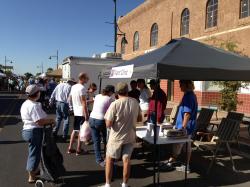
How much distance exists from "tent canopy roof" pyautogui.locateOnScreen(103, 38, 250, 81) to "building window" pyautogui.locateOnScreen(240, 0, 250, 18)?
12107 millimetres

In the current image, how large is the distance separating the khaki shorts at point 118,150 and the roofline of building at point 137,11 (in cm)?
2514

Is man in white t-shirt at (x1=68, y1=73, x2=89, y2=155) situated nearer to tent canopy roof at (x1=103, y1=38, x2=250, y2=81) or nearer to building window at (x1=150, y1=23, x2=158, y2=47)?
tent canopy roof at (x1=103, y1=38, x2=250, y2=81)

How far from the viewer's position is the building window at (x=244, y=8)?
17906 millimetres

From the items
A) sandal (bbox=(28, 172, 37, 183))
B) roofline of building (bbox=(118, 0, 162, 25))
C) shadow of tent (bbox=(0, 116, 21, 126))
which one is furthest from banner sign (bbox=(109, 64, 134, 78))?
roofline of building (bbox=(118, 0, 162, 25))

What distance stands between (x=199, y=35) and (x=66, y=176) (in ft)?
58.5

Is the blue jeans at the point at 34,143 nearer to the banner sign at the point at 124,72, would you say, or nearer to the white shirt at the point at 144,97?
the banner sign at the point at 124,72

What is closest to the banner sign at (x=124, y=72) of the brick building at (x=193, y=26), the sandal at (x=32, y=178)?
the sandal at (x=32, y=178)

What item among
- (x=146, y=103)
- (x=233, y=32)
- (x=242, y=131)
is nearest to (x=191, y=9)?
(x=233, y=32)

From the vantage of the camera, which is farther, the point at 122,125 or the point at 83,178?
the point at 83,178

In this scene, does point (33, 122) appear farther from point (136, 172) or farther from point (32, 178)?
point (136, 172)

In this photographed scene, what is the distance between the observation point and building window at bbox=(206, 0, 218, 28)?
2092 centimetres

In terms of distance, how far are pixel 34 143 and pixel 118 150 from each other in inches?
54.2

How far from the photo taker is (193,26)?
23.2 m

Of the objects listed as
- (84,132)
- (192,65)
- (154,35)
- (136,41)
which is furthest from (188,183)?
(136,41)
